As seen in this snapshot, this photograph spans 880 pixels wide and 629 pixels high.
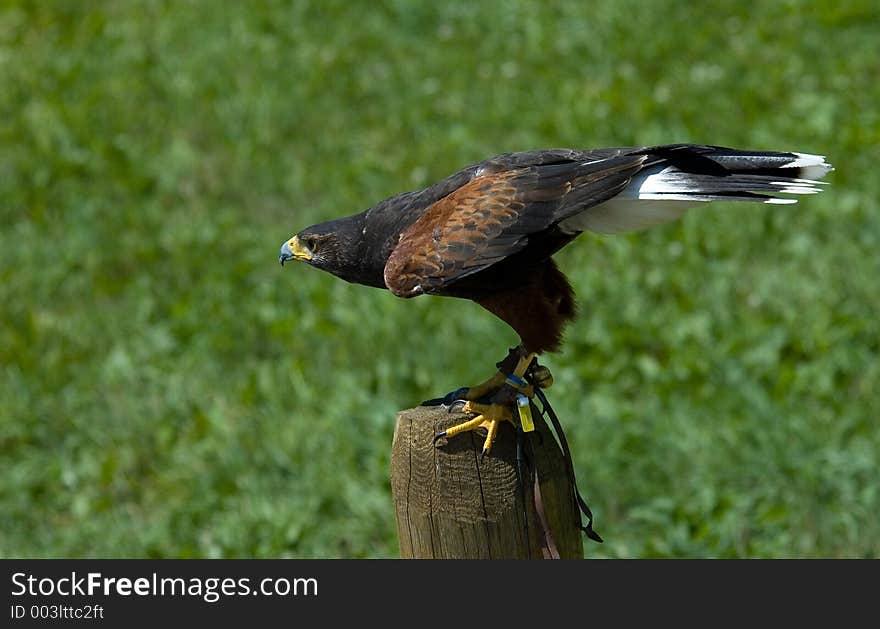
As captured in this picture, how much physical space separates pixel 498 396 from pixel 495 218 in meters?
0.61

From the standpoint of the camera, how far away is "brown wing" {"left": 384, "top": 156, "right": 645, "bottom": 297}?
3605mm

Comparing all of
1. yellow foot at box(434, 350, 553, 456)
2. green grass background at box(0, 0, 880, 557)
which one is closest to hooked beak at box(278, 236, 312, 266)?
yellow foot at box(434, 350, 553, 456)

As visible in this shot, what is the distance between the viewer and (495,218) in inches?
144

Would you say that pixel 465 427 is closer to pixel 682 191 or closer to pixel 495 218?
pixel 495 218

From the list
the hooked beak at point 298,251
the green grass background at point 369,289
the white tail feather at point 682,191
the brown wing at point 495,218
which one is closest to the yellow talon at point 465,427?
the brown wing at point 495,218

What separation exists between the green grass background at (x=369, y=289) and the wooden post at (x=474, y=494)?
236 centimetres

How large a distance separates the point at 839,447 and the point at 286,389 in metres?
3.36

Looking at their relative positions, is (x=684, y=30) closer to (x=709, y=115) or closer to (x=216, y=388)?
(x=709, y=115)

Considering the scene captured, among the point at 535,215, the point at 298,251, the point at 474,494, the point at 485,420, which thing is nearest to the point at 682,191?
the point at 535,215

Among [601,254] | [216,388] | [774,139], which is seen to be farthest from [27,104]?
[774,139]

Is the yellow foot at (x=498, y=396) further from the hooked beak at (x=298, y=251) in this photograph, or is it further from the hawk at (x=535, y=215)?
the hooked beak at (x=298, y=251)

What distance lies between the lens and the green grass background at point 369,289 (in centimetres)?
607

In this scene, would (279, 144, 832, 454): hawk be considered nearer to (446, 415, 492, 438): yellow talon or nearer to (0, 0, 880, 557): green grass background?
(446, 415, 492, 438): yellow talon

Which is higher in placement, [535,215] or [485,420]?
[535,215]
